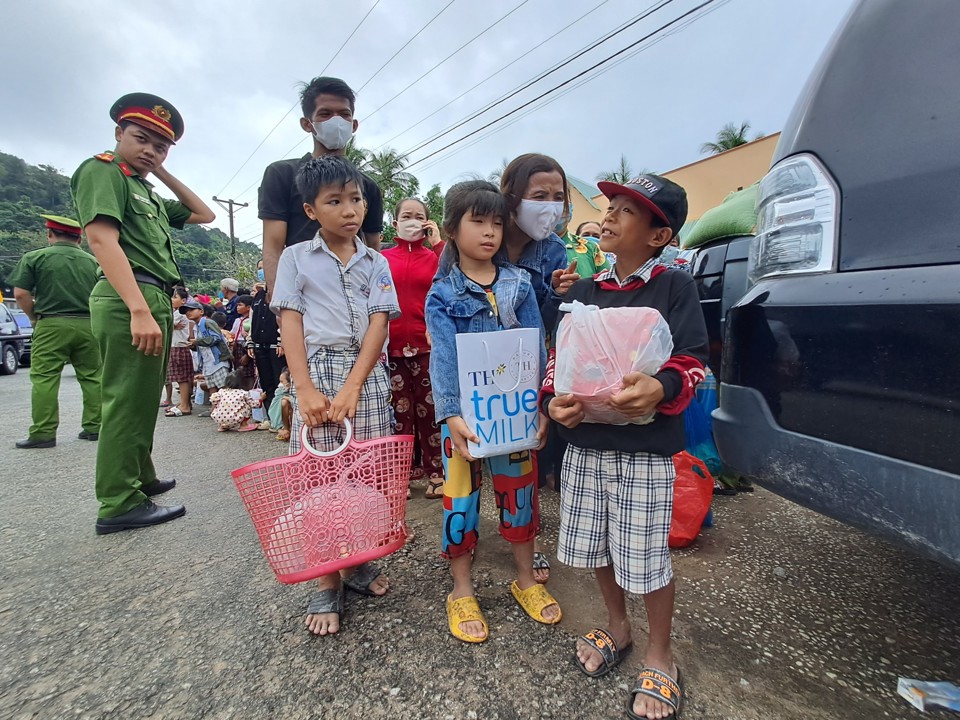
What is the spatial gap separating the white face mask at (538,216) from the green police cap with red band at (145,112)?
1993mm

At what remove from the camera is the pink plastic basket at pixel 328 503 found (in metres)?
1.43

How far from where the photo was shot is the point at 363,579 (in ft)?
5.95

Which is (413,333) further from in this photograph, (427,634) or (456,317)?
(427,634)

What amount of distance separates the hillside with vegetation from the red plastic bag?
28448mm

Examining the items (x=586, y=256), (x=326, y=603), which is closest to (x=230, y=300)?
(x=586, y=256)

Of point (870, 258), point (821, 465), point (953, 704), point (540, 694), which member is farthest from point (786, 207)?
point (540, 694)

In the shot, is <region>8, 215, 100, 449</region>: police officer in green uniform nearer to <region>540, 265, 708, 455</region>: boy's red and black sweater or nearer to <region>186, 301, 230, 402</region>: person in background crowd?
<region>186, 301, 230, 402</region>: person in background crowd

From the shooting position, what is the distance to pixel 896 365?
3.29ft

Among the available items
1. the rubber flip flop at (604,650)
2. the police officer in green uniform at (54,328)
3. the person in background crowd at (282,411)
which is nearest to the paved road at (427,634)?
the rubber flip flop at (604,650)

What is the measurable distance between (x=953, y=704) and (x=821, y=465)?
796 mm

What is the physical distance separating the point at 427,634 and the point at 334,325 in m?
1.14

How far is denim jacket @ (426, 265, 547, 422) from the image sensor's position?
1.62 metres

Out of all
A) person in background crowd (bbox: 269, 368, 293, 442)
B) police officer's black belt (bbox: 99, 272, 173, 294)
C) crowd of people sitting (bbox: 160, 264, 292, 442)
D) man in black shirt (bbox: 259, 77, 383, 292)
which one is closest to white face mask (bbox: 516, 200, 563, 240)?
man in black shirt (bbox: 259, 77, 383, 292)

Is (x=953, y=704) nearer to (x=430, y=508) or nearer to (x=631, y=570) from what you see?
(x=631, y=570)
